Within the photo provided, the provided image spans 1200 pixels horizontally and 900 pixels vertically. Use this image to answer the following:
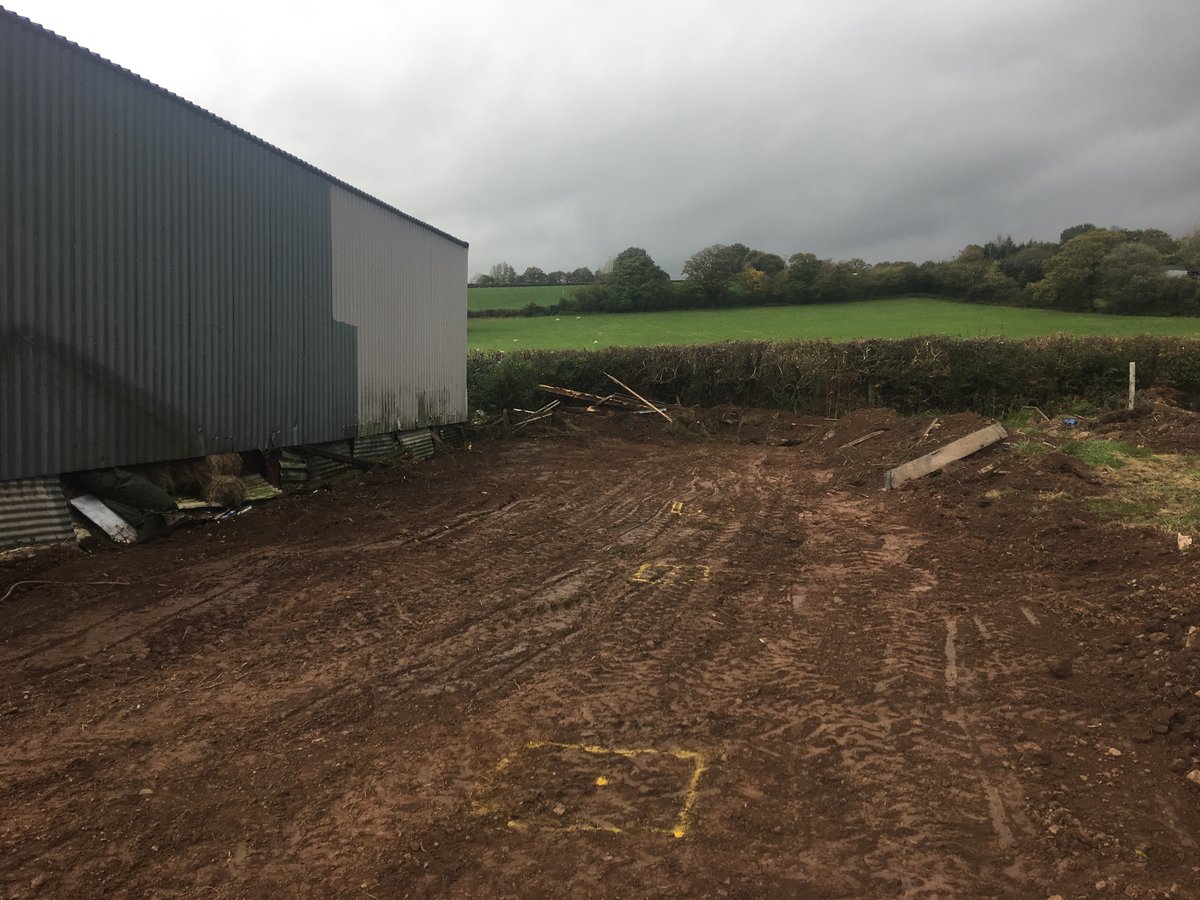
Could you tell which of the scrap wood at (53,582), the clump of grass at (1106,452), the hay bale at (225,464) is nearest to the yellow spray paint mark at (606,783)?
the scrap wood at (53,582)

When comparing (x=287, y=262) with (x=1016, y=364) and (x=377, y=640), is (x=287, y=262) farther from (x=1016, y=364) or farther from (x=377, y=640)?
(x=1016, y=364)

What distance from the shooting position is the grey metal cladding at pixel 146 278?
24.2 feet

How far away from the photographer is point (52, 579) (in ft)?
22.1

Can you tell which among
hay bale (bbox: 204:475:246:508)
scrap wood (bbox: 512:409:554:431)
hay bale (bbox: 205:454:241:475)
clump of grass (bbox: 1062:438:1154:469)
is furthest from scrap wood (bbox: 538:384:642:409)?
hay bale (bbox: 204:475:246:508)

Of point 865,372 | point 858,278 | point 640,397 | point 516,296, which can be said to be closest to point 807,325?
point 858,278

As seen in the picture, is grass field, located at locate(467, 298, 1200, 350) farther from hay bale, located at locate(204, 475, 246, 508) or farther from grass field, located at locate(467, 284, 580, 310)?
hay bale, located at locate(204, 475, 246, 508)

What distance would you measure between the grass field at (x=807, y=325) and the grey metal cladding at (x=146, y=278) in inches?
829

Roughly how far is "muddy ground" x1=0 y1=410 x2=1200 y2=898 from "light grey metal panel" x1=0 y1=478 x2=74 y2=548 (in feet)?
1.13

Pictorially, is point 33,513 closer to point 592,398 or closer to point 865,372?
point 592,398

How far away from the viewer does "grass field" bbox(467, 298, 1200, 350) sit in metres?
34.1

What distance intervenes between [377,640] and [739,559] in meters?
4.24

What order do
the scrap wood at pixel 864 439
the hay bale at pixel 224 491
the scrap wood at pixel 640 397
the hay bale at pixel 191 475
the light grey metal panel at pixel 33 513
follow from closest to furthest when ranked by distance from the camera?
1. the light grey metal panel at pixel 33 513
2. the hay bale at pixel 191 475
3. the hay bale at pixel 224 491
4. the scrap wood at pixel 864 439
5. the scrap wood at pixel 640 397

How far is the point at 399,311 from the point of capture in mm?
14852

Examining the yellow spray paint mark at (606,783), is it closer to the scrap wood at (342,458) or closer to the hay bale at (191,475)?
the hay bale at (191,475)
